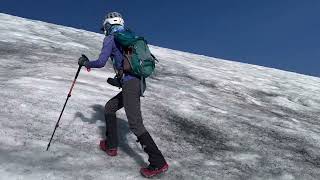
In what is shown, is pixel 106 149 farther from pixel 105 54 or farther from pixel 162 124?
pixel 162 124

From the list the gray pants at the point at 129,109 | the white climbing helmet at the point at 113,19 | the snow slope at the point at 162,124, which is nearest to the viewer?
the gray pants at the point at 129,109

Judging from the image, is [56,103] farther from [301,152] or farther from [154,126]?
[301,152]

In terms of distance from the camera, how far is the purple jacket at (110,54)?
646 cm

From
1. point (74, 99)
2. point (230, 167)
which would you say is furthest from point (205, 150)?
point (74, 99)

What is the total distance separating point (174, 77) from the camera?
13641 mm

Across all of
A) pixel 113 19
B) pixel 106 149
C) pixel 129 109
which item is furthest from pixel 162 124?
pixel 113 19

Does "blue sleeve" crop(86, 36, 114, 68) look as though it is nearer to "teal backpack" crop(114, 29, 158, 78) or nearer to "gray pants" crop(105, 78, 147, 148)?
"teal backpack" crop(114, 29, 158, 78)

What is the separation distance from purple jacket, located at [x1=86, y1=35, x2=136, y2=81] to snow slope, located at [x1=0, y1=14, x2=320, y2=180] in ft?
4.02

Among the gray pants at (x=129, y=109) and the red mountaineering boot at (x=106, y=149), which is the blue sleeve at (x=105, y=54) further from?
the red mountaineering boot at (x=106, y=149)

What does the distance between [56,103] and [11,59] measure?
383 centimetres

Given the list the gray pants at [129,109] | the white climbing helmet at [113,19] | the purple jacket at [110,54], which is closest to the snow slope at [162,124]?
the gray pants at [129,109]

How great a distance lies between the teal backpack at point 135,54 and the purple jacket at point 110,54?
0.27ft

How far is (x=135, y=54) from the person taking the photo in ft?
21.1

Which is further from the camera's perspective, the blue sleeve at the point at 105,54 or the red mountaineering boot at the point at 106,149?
the red mountaineering boot at the point at 106,149
